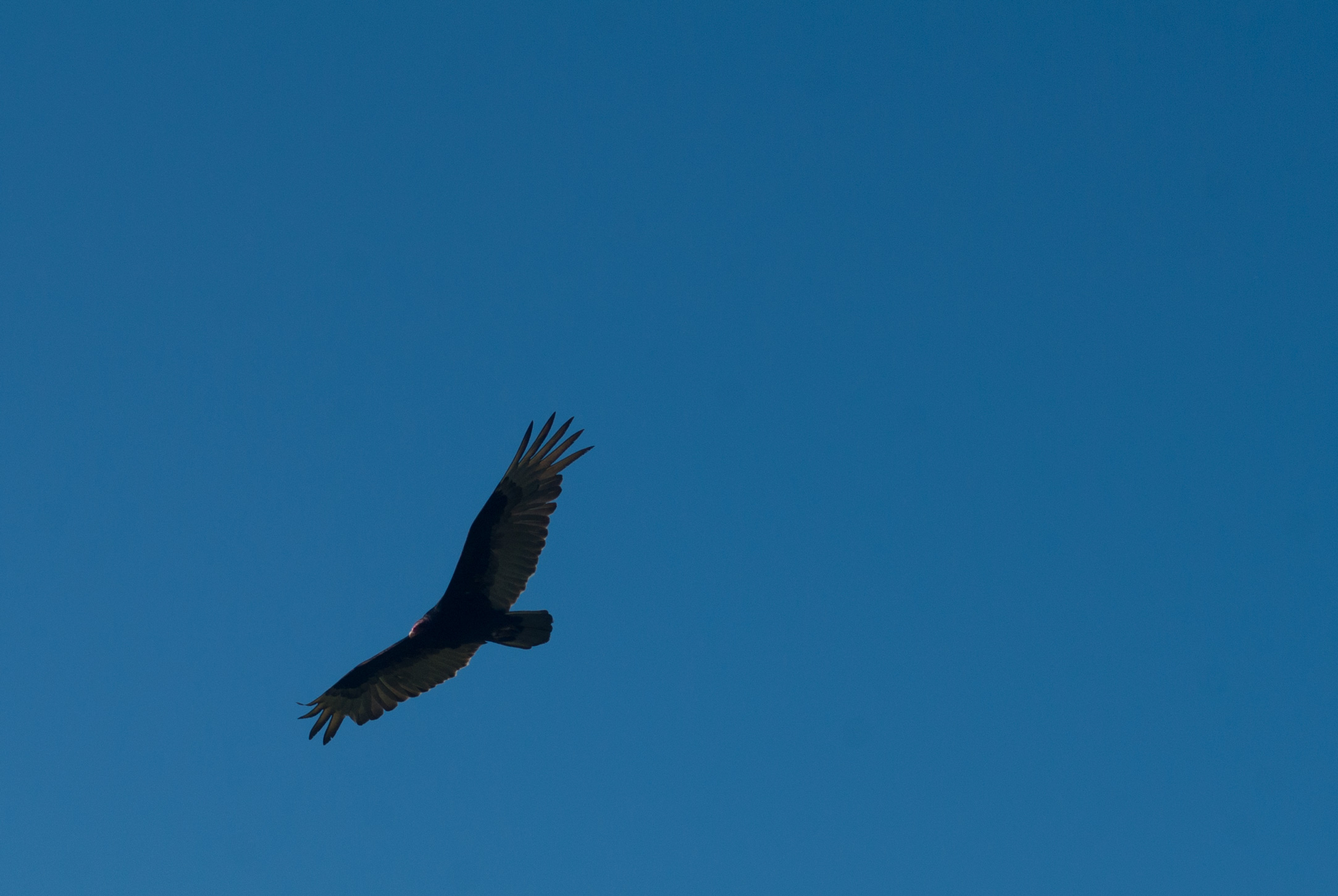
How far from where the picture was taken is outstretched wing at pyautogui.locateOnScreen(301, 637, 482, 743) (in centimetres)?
1608

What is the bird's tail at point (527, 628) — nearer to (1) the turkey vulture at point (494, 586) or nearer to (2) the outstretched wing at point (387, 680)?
(1) the turkey vulture at point (494, 586)

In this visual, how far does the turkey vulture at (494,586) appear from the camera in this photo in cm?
1554

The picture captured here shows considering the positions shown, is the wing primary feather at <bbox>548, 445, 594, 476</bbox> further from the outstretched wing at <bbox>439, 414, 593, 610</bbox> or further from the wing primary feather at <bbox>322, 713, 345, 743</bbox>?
the wing primary feather at <bbox>322, 713, 345, 743</bbox>

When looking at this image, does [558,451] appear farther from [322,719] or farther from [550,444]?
[322,719]

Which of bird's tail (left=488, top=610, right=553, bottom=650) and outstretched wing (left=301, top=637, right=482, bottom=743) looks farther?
outstretched wing (left=301, top=637, right=482, bottom=743)

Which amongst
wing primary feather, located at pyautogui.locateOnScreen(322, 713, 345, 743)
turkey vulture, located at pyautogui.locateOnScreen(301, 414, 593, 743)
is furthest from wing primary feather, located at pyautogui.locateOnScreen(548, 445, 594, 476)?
wing primary feather, located at pyautogui.locateOnScreen(322, 713, 345, 743)

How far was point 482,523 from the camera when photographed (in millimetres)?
15562

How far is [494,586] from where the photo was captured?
15.7 m

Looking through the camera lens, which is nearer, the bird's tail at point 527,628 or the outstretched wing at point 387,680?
the bird's tail at point 527,628

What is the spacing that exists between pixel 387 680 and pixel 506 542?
2.44 metres

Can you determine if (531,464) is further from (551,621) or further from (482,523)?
(551,621)

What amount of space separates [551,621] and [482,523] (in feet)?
4.64

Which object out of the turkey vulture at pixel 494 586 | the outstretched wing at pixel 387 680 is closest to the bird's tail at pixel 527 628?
the turkey vulture at pixel 494 586

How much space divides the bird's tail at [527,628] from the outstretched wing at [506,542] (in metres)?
0.31
